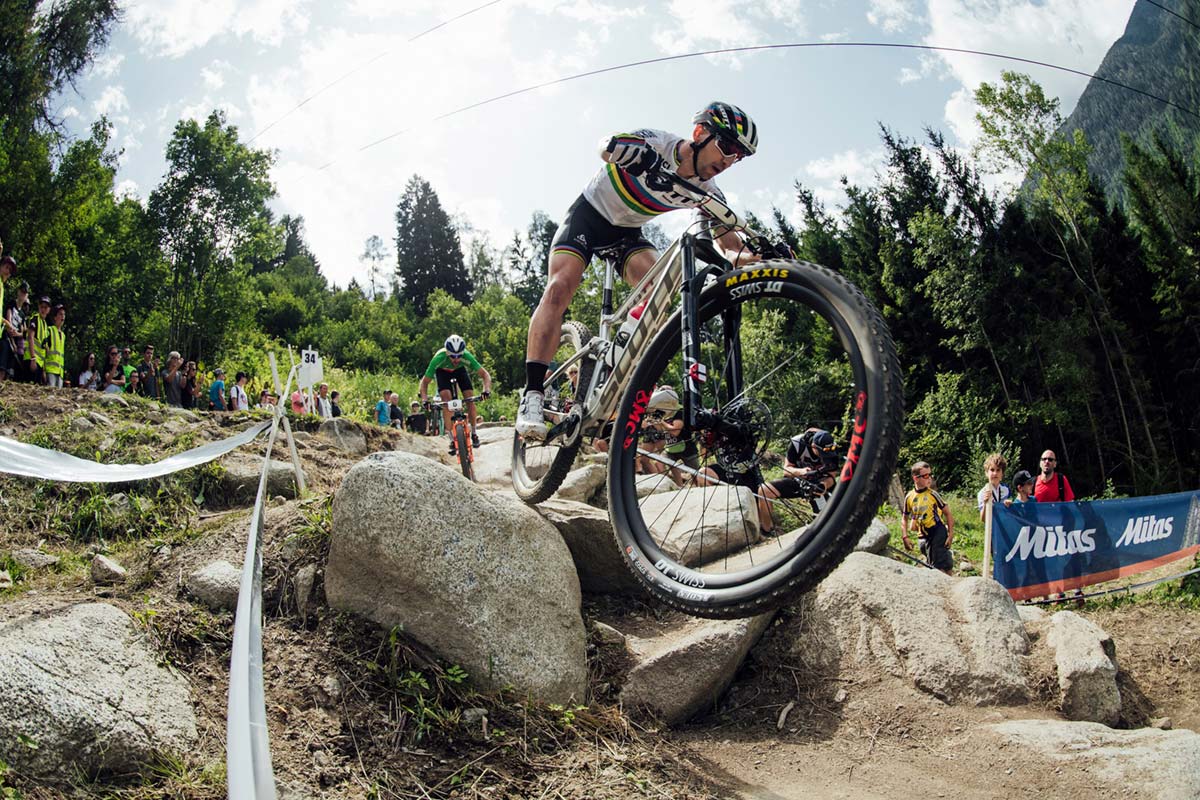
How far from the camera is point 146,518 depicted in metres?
6.50

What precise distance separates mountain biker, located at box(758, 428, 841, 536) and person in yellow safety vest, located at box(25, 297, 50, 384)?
12104mm

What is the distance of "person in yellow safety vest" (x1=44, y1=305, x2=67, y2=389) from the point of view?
11727 millimetres

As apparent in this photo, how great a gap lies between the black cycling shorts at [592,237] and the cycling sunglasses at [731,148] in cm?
121

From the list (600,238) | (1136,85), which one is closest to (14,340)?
(600,238)

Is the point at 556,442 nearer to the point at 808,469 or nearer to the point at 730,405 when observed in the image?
the point at 808,469

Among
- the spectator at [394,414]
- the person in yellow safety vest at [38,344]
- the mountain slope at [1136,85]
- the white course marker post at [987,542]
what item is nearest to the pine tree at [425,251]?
the spectator at [394,414]

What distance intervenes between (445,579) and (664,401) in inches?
75.7

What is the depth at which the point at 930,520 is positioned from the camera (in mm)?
9250

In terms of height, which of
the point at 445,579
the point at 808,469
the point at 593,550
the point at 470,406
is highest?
the point at 470,406

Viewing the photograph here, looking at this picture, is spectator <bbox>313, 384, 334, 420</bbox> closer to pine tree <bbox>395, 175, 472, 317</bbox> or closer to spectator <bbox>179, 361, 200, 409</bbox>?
spectator <bbox>179, 361, 200, 409</bbox>

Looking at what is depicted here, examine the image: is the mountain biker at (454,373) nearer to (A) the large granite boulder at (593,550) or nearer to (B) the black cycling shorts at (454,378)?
(B) the black cycling shorts at (454,378)

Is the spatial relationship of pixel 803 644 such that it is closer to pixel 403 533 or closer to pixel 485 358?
pixel 403 533

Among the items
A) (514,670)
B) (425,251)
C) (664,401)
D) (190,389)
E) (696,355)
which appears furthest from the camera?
(425,251)

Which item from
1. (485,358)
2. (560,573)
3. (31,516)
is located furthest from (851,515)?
(485,358)
